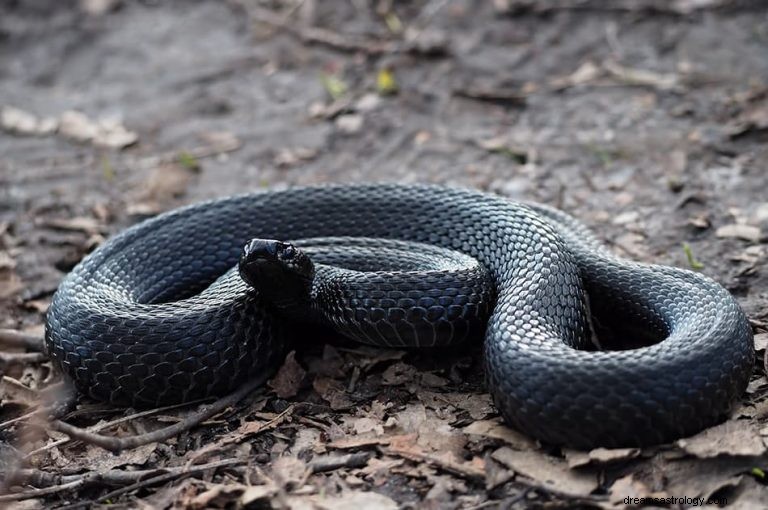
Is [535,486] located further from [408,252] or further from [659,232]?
[659,232]

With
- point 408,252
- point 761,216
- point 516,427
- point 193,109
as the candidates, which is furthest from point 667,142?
point 193,109

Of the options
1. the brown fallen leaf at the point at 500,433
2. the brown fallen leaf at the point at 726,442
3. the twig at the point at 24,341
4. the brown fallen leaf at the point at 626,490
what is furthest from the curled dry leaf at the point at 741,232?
the twig at the point at 24,341

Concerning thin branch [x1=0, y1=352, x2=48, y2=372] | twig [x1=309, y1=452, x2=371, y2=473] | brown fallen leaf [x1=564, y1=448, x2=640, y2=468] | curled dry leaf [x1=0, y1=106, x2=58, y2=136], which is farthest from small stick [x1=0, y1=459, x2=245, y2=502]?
curled dry leaf [x1=0, y1=106, x2=58, y2=136]

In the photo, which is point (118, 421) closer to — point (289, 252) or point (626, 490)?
point (289, 252)

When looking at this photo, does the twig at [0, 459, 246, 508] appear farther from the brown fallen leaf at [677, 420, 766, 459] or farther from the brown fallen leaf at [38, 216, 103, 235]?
the brown fallen leaf at [38, 216, 103, 235]

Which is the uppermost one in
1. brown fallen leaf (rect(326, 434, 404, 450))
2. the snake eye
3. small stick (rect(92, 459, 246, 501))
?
→ the snake eye

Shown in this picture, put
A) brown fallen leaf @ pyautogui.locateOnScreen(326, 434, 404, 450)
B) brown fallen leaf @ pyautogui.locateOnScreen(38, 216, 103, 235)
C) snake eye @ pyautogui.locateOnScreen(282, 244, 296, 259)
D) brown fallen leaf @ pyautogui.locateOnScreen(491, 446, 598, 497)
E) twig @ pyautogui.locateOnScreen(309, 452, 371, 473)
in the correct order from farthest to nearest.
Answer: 1. brown fallen leaf @ pyautogui.locateOnScreen(38, 216, 103, 235)
2. snake eye @ pyautogui.locateOnScreen(282, 244, 296, 259)
3. brown fallen leaf @ pyautogui.locateOnScreen(326, 434, 404, 450)
4. twig @ pyautogui.locateOnScreen(309, 452, 371, 473)
5. brown fallen leaf @ pyautogui.locateOnScreen(491, 446, 598, 497)

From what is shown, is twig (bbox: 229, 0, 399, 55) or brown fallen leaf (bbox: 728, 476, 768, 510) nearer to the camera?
brown fallen leaf (bbox: 728, 476, 768, 510)
